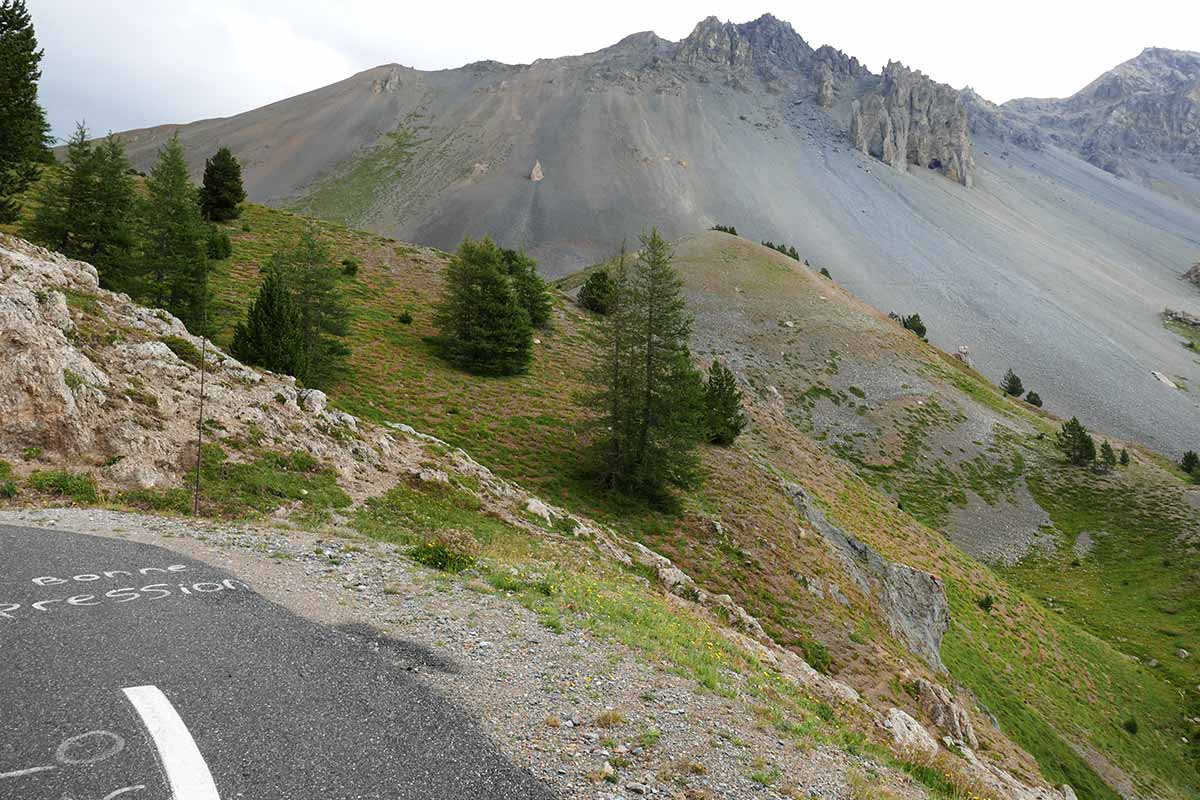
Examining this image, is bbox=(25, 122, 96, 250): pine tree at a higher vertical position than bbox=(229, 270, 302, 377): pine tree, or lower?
higher

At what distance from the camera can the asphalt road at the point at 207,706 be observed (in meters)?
4.54

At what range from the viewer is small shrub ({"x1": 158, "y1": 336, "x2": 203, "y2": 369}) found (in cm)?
1878

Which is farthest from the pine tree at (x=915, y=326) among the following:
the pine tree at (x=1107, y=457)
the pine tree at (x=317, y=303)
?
the pine tree at (x=317, y=303)

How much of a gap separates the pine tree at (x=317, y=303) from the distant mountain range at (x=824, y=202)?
88.4 meters

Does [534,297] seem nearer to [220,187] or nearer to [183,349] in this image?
[220,187]

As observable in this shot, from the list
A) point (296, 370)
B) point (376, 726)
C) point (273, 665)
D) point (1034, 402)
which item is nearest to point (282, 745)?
point (376, 726)

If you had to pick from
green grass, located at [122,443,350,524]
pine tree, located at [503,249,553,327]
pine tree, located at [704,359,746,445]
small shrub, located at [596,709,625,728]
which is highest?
pine tree, located at [503,249,553,327]

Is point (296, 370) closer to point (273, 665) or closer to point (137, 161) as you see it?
point (273, 665)

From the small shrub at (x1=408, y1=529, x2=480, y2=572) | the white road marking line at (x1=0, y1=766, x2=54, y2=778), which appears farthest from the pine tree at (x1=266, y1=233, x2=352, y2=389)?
the white road marking line at (x1=0, y1=766, x2=54, y2=778)

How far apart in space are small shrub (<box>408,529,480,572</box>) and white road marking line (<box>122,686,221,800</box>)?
21.4 ft

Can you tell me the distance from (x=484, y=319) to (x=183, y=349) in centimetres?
2044

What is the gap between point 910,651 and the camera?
920 inches

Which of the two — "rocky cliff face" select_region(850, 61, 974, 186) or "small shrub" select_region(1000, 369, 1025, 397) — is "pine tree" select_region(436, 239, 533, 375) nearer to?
"small shrub" select_region(1000, 369, 1025, 397)

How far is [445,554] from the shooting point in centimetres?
1238
